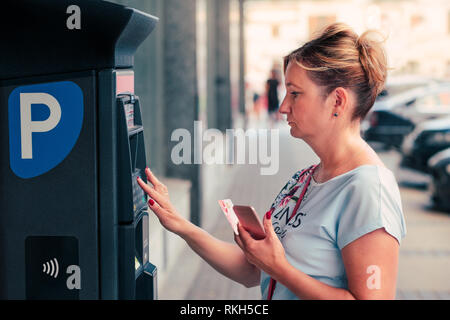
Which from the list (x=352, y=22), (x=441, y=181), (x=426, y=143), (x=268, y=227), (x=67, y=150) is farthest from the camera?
(x=352, y=22)

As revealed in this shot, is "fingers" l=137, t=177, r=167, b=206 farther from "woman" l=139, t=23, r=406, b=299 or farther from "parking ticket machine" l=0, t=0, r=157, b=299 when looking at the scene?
"woman" l=139, t=23, r=406, b=299

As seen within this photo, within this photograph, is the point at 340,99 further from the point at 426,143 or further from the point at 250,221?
the point at 426,143

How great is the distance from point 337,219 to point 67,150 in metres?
0.84

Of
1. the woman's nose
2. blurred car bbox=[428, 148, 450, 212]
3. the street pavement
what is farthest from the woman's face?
blurred car bbox=[428, 148, 450, 212]

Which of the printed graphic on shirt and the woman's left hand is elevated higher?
the printed graphic on shirt

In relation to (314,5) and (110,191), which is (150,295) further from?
(314,5)

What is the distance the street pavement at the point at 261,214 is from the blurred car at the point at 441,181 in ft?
0.55

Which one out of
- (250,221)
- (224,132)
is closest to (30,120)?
(250,221)

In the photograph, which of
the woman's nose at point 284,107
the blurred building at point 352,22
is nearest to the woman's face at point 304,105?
the woman's nose at point 284,107

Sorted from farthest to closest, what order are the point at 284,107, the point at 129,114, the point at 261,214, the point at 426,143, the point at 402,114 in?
1. the point at 402,114
2. the point at 426,143
3. the point at 261,214
4. the point at 129,114
5. the point at 284,107

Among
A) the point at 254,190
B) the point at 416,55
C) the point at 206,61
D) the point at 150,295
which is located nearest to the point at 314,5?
the point at 416,55

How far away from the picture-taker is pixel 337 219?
5.73 ft

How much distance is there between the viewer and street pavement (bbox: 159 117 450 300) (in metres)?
4.99
